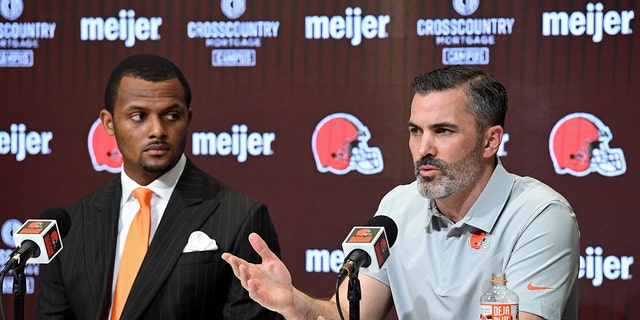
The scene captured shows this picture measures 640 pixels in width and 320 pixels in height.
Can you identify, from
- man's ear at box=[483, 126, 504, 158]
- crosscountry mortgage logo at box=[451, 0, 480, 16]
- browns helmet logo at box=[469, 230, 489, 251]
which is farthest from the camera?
crosscountry mortgage logo at box=[451, 0, 480, 16]

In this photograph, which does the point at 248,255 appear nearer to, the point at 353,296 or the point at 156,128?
the point at 156,128

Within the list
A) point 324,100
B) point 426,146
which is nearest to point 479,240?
point 426,146

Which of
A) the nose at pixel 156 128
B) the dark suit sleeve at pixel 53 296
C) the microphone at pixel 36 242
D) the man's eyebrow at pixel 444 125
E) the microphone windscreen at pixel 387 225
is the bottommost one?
the dark suit sleeve at pixel 53 296

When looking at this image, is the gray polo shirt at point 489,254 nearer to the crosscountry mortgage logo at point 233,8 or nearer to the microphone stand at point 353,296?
the microphone stand at point 353,296

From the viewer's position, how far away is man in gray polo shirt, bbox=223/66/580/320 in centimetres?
258

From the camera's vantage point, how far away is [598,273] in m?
4.07

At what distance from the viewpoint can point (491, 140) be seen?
9.43 ft

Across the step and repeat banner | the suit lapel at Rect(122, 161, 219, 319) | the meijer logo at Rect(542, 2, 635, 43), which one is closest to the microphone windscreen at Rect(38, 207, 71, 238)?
the suit lapel at Rect(122, 161, 219, 319)

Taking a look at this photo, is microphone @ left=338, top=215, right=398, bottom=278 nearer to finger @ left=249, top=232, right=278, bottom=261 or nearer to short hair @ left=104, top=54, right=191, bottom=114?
finger @ left=249, top=232, right=278, bottom=261

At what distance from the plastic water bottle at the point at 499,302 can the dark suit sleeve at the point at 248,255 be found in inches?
33.6

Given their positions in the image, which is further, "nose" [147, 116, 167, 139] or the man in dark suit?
"nose" [147, 116, 167, 139]

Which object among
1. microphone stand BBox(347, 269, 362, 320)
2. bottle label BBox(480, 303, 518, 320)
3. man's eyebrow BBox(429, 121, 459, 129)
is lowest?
bottle label BBox(480, 303, 518, 320)

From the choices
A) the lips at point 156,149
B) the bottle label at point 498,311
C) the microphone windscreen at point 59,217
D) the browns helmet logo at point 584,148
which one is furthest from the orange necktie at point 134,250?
the browns helmet logo at point 584,148

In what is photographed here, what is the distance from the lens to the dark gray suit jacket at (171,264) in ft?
10.1
